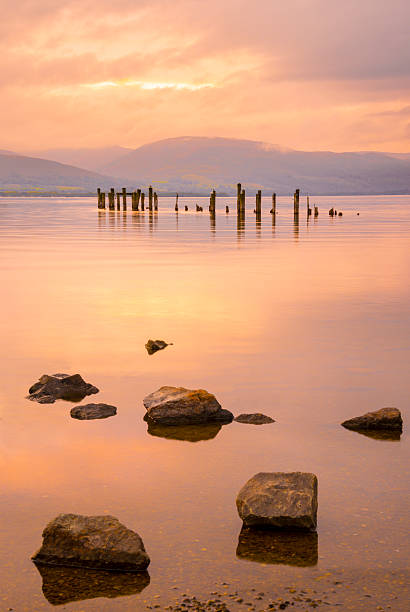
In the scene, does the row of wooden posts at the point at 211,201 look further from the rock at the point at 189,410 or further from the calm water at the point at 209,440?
the rock at the point at 189,410

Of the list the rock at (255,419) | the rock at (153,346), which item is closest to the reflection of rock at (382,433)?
the rock at (255,419)

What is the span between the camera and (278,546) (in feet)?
22.7

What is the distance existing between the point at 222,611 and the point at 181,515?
1732mm

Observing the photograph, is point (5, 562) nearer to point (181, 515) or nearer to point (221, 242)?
point (181, 515)

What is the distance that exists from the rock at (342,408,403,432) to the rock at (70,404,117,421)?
115 inches

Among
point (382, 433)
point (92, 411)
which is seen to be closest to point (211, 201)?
point (92, 411)

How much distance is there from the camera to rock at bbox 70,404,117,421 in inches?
415

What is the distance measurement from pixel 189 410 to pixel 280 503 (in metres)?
3.36

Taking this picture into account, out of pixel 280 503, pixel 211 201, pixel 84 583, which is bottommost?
pixel 84 583

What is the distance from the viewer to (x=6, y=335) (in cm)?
1622

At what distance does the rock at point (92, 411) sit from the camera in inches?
415

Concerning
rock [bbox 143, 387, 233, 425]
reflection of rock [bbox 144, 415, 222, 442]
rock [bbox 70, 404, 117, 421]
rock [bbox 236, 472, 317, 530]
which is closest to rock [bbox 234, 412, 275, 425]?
rock [bbox 143, 387, 233, 425]

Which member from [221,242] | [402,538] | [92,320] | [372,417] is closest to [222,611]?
[402,538]

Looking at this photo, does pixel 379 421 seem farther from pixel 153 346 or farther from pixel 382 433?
pixel 153 346
